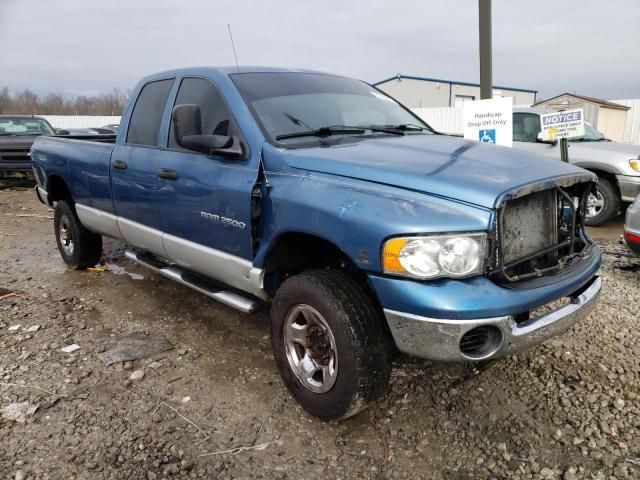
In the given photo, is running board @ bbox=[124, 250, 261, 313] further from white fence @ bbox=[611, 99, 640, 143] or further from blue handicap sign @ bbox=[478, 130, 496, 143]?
white fence @ bbox=[611, 99, 640, 143]

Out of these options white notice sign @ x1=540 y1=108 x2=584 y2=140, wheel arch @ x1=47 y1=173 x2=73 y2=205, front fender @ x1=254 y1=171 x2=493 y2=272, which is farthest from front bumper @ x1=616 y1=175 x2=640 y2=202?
wheel arch @ x1=47 y1=173 x2=73 y2=205

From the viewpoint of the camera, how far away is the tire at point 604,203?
717 centimetres

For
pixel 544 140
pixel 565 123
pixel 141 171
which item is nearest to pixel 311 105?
pixel 141 171

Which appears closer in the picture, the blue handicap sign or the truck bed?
the truck bed

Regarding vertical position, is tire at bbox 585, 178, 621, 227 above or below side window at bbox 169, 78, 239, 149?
below

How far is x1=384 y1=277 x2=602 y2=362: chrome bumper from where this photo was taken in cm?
219

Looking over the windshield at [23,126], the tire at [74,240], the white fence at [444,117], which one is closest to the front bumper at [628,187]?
the tire at [74,240]

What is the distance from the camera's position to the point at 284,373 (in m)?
2.91

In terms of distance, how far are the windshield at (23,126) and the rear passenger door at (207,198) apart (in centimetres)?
1135

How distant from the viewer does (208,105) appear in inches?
136

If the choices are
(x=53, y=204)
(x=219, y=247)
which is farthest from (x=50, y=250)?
(x=219, y=247)

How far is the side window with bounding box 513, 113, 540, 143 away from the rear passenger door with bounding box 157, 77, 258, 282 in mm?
6089

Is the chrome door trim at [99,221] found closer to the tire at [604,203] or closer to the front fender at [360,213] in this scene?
the front fender at [360,213]

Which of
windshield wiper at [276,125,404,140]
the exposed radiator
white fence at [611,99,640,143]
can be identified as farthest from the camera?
white fence at [611,99,640,143]
